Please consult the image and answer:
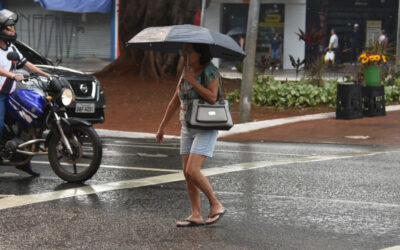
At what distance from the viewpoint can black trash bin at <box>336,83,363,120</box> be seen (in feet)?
54.4

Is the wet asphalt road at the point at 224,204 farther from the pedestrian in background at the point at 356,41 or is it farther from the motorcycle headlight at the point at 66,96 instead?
the pedestrian in background at the point at 356,41

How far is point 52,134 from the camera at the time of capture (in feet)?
28.7

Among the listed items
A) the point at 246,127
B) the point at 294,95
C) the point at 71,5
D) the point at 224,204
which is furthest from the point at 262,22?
the point at 224,204

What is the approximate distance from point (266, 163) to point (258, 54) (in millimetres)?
27081

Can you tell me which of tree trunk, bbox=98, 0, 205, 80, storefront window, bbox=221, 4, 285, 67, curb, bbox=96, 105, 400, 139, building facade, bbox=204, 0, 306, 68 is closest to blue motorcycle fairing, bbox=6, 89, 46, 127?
curb, bbox=96, 105, 400, 139

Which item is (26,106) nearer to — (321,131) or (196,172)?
(196,172)

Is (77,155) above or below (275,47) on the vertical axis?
below

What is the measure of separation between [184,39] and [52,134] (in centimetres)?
291

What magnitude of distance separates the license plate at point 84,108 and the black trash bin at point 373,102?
6865 millimetres

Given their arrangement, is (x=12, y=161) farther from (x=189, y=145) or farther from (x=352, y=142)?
(x=352, y=142)

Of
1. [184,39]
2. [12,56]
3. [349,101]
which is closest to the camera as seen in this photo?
[184,39]

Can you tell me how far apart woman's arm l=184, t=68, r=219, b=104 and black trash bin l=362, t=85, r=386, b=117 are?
11.0 metres

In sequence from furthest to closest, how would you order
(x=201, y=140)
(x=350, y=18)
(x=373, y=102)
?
(x=350, y=18), (x=373, y=102), (x=201, y=140)

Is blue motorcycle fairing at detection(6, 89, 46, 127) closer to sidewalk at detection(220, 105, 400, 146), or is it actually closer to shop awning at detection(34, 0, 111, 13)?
sidewalk at detection(220, 105, 400, 146)
